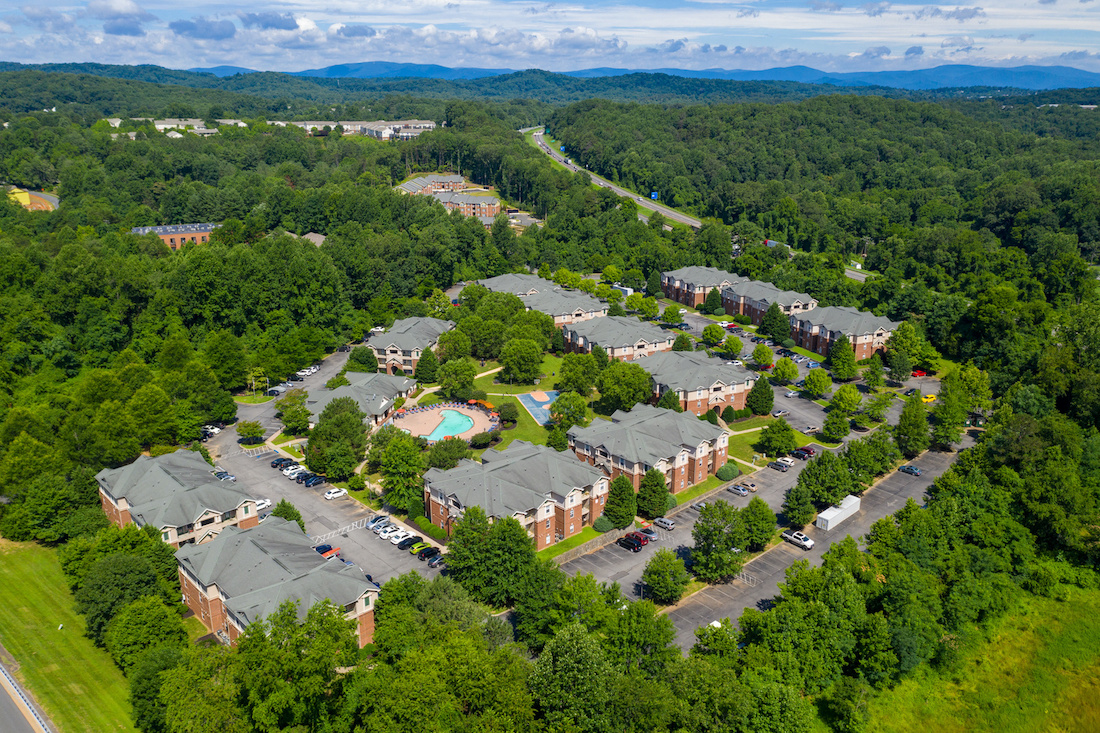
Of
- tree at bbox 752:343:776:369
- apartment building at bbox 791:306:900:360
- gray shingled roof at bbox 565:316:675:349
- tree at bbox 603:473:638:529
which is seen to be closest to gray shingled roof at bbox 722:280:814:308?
apartment building at bbox 791:306:900:360

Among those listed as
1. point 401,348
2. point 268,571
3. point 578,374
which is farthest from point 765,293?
point 268,571

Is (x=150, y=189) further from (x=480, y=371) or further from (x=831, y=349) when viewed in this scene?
(x=831, y=349)

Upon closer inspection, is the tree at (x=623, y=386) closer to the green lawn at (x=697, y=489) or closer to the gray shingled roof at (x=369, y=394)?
the green lawn at (x=697, y=489)

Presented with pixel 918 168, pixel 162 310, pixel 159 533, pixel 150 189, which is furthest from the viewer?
pixel 918 168

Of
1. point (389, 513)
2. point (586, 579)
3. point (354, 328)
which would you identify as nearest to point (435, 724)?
point (586, 579)

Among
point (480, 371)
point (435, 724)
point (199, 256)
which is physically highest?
point (199, 256)

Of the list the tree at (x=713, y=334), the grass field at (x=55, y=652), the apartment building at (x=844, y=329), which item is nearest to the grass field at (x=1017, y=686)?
the grass field at (x=55, y=652)

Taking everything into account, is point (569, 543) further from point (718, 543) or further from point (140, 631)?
point (140, 631)
